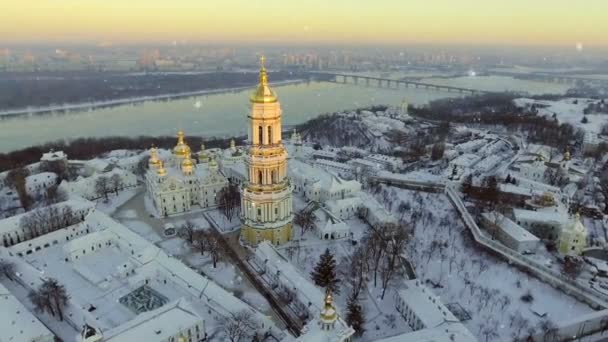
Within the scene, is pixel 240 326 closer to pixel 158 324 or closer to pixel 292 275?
pixel 158 324

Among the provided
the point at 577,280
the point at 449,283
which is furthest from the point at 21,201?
the point at 577,280

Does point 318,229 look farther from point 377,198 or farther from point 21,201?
point 21,201

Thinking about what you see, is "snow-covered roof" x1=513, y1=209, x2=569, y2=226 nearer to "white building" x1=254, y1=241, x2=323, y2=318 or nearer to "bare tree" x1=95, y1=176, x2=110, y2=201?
"white building" x1=254, y1=241, x2=323, y2=318

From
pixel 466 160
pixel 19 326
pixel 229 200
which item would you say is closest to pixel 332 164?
pixel 466 160

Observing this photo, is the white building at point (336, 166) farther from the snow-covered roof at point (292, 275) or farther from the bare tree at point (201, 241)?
the snow-covered roof at point (292, 275)

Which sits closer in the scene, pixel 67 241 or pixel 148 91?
pixel 67 241

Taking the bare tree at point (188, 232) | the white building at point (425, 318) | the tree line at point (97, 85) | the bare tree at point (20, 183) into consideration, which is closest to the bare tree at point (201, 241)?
the bare tree at point (188, 232)

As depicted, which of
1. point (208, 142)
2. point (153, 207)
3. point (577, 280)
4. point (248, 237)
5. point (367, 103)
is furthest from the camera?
point (367, 103)
